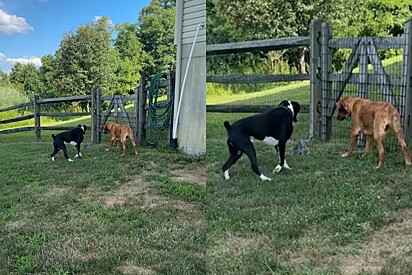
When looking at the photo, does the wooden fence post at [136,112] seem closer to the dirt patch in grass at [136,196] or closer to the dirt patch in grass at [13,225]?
the dirt patch in grass at [136,196]

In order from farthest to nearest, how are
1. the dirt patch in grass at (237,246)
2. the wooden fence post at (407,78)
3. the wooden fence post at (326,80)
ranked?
the dirt patch in grass at (237,246) → the wooden fence post at (326,80) → the wooden fence post at (407,78)

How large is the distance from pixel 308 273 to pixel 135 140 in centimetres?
164

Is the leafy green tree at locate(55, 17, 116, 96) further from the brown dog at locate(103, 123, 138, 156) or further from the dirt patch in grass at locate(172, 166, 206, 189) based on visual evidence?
the dirt patch in grass at locate(172, 166, 206, 189)

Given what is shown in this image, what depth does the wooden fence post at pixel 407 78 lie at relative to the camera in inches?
37.0

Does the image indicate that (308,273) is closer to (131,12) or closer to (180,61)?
(180,61)

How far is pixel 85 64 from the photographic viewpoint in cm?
225

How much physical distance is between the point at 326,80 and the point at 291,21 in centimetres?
18

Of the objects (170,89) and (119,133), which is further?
(119,133)

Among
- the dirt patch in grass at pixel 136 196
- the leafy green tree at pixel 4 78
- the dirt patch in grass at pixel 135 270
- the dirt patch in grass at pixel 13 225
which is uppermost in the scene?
the leafy green tree at pixel 4 78

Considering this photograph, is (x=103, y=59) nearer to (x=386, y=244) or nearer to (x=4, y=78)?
(x=4, y=78)

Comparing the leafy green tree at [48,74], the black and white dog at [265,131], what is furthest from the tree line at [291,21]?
the leafy green tree at [48,74]

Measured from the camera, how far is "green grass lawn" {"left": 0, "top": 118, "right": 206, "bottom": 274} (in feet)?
7.07

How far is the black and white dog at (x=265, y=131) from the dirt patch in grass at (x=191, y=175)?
123 centimetres

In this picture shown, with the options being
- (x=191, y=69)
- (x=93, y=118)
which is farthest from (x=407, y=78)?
(x=93, y=118)
